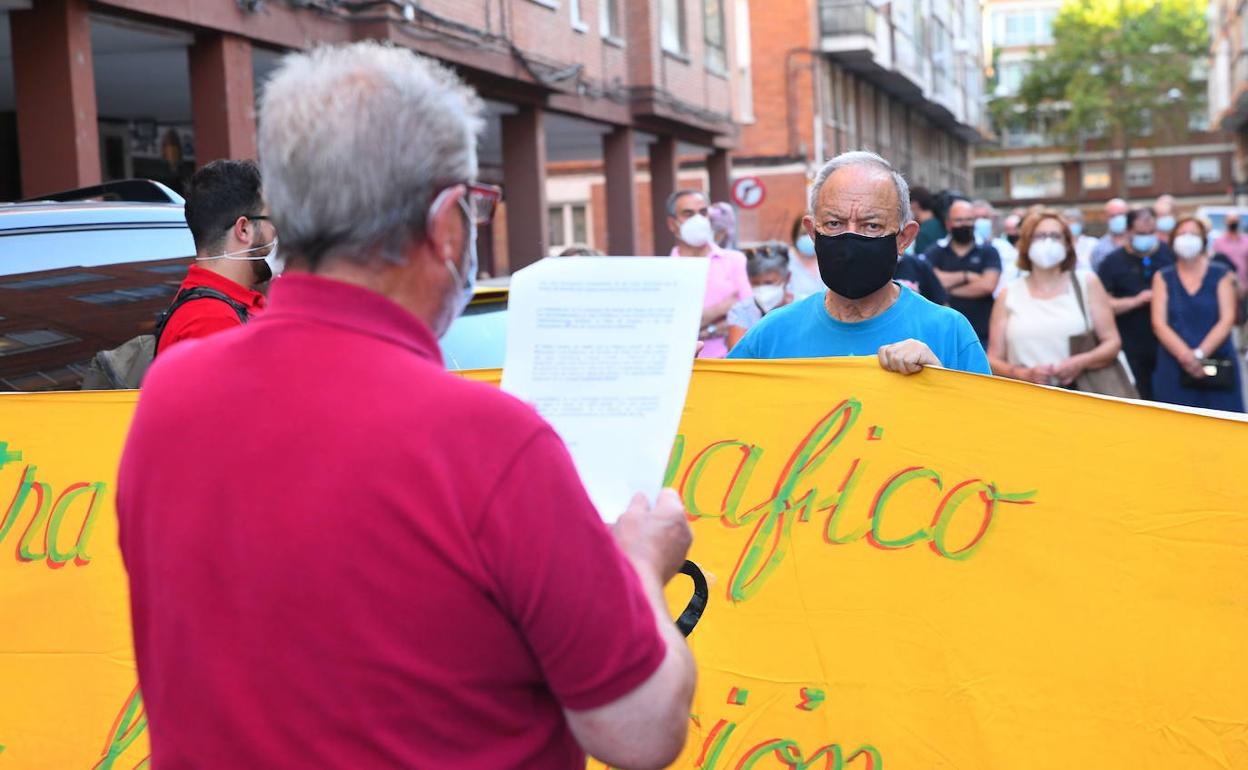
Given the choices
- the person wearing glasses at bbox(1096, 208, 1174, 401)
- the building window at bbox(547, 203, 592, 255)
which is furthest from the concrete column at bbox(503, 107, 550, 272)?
the building window at bbox(547, 203, 592, 255)

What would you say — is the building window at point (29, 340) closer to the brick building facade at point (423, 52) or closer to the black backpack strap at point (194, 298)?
the black backpack strap at point (194, 298)

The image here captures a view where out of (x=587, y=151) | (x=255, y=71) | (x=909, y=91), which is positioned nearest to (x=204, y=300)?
(x=255, y=71)

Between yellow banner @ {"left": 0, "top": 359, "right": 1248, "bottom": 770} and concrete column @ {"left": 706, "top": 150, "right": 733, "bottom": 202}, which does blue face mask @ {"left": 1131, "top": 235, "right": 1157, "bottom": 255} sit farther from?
concrete column @ {"left": 706, "top": 150, "right": 733, "bottom": 202}

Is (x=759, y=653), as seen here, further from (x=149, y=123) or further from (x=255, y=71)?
(x=149, y=123)

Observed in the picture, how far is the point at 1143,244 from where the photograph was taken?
1214 centimetres

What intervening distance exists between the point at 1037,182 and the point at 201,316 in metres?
89.4

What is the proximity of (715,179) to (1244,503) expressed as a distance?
2743 centimetres

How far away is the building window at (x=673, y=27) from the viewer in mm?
25906

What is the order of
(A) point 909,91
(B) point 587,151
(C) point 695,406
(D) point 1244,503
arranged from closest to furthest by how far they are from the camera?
(D) point 1244,503 < (C) point 695,406 < (B) point 587,151 < (A) point 909,91

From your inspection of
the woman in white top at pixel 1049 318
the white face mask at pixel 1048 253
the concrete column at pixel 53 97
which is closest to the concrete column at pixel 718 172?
the concrete column at pixel 53 97

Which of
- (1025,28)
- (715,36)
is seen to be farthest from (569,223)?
(1025,28)

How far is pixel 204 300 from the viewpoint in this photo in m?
4.16

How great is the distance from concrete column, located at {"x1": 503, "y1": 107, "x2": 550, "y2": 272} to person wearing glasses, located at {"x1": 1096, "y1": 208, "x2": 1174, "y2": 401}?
10.2 m

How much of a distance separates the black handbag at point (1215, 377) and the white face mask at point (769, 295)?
8.62ft
